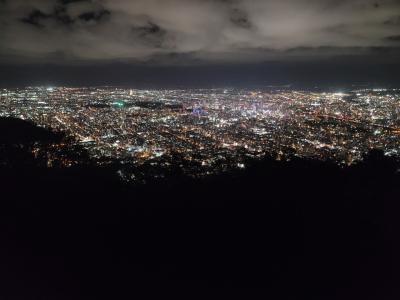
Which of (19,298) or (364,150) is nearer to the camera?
(19,298)

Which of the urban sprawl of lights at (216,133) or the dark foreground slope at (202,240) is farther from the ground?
the urban sprawl of lights at (216,133)

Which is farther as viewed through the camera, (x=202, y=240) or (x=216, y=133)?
(x=216, y=133)

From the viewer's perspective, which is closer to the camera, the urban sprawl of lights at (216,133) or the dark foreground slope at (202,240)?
the dark foreground slope at (202,240)

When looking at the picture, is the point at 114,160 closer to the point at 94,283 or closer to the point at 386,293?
the point at 94,283

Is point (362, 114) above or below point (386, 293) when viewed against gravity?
above

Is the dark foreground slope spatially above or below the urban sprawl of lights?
below

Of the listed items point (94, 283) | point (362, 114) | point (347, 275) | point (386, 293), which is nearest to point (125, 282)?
point (94, 283)

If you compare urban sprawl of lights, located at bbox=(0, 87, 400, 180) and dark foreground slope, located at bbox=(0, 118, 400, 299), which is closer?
dark foreground slope, located at bbox=(0, 118, 400, 299)

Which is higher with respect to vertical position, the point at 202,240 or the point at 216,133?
the point at 216,133
